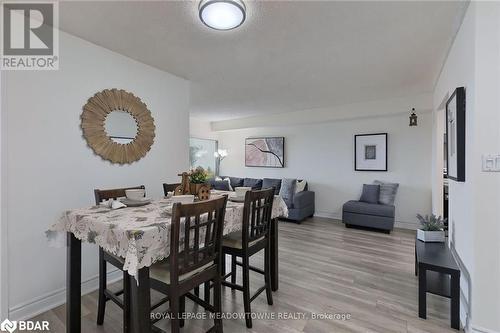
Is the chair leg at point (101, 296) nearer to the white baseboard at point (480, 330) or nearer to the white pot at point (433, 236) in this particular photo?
the white baseboard at point (480, 330)

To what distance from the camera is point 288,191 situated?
17.1 ft

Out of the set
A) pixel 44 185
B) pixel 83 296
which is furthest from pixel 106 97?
pixel 83 296

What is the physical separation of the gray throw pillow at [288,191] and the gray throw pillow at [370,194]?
133 cm

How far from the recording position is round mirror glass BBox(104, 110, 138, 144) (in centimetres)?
257

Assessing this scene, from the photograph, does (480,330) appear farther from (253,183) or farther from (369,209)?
(253,183)

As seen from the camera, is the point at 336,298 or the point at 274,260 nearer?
the point at 336,298

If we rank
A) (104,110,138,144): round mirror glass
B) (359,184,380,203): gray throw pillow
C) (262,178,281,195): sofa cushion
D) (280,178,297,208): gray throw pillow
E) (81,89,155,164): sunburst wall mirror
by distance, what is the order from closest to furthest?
1. (81,89,155,164): sunburst wall mirror
2. (104,110,138,144): round mirror glass
3. (359,184,380,203): gray throw pillow
4. (280,178,297,208): gray throw pillow
5. (262,178,281,195): sofa cushion

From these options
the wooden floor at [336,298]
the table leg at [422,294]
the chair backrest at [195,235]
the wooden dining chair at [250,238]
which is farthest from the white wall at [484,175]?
the chair backrest at [195,235]

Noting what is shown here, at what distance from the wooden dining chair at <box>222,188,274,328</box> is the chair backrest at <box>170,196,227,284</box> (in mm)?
317

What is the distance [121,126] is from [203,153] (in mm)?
4207

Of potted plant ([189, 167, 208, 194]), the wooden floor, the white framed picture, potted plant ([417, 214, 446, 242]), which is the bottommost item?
the wooden floor

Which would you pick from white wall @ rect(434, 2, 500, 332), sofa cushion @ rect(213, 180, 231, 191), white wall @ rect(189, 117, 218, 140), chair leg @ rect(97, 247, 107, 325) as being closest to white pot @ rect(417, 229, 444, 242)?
white wall @ rect(434, 2, 500, 332)

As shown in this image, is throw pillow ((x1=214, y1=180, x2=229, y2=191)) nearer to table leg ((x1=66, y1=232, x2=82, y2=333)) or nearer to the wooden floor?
the wooden floor

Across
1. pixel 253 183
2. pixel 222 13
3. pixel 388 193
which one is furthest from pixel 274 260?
pixel 253 183
